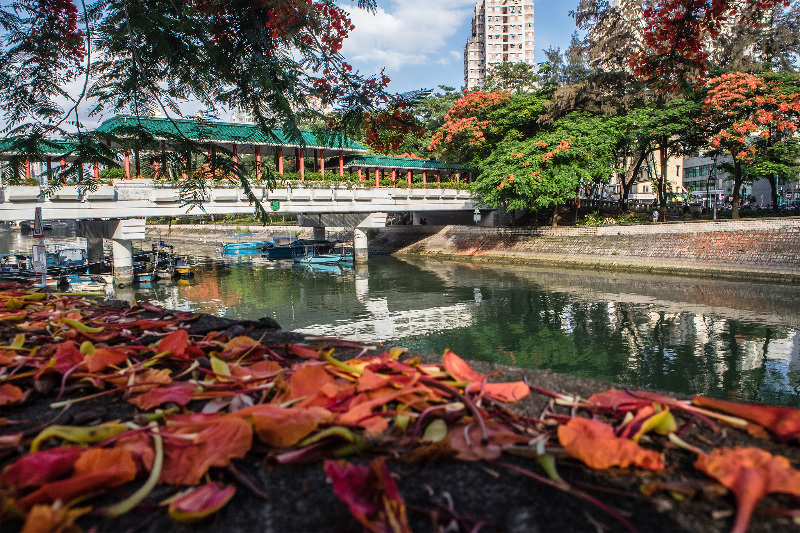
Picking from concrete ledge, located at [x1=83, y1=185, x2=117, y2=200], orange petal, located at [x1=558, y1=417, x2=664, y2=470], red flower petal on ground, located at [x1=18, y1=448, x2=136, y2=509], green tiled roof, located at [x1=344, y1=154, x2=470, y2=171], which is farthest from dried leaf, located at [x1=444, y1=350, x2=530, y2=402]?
green tiled roof, located at [x1=344, y1=154, x2=470, y2=171]

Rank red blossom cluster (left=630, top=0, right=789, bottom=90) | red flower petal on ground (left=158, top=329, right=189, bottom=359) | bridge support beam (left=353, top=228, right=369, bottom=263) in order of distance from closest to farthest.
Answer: red flower petal on ground (left=158, top=329, right=189, bottom=359)
red blossom cluster (left=630, top=0, right=789, bottom=90)
bridge support beam (left=353, top=228, right=369, bottom=263)

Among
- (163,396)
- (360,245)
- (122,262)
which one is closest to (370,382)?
(163,396)

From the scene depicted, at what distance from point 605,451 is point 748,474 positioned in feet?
1.00

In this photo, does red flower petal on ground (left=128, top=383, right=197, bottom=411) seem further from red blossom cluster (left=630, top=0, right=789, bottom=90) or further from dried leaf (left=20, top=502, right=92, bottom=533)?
red blossom cluster (left=630, top=0, right=789, bottom=90)

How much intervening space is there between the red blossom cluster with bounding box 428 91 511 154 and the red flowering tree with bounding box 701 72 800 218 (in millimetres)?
9490

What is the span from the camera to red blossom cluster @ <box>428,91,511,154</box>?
84.3ft

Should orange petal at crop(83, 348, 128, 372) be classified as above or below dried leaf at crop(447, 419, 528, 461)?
above

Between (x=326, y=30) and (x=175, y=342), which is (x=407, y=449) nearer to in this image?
(x=175, y=342)

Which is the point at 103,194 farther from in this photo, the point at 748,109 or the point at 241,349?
the point at 748,109

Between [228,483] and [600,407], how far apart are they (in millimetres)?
1144

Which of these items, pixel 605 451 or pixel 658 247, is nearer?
pixel 605 451

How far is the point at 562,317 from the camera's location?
12680 millimetres

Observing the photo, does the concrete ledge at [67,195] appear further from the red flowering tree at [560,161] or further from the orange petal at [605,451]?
the orange petal at [605,451]

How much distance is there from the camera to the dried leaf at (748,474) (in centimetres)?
112
